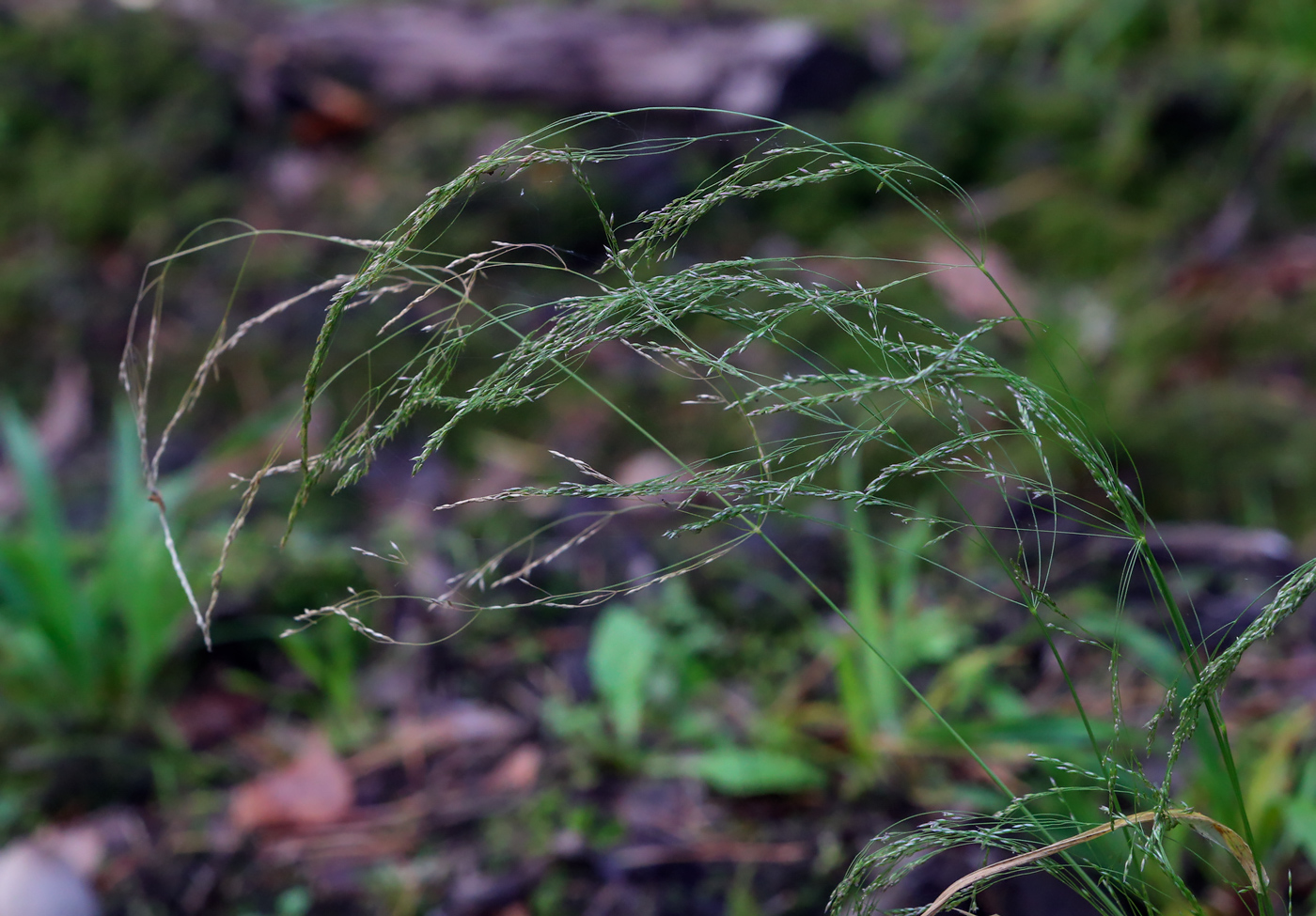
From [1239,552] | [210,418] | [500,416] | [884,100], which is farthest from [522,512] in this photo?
[884,100]

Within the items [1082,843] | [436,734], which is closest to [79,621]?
[436,734]

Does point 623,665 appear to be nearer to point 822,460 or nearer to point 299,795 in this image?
point 299,795

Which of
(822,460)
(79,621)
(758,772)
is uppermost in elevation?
(822,460)

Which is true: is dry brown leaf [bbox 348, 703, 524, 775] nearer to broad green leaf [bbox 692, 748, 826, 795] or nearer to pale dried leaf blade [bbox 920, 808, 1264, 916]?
broad green leaf [bbox 692, 748, 826, 795]

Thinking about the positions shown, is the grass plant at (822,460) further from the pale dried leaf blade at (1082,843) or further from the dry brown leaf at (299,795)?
the dry brown leaf at (299,795)

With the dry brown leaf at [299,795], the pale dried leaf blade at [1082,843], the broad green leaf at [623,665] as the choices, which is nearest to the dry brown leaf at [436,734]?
the dry brown leaf at [299,795]

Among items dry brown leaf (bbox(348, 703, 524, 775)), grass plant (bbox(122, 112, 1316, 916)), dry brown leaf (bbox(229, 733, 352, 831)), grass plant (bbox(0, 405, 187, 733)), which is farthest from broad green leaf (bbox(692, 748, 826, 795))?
grass plant (bbox(0, 405, 187, 733))
